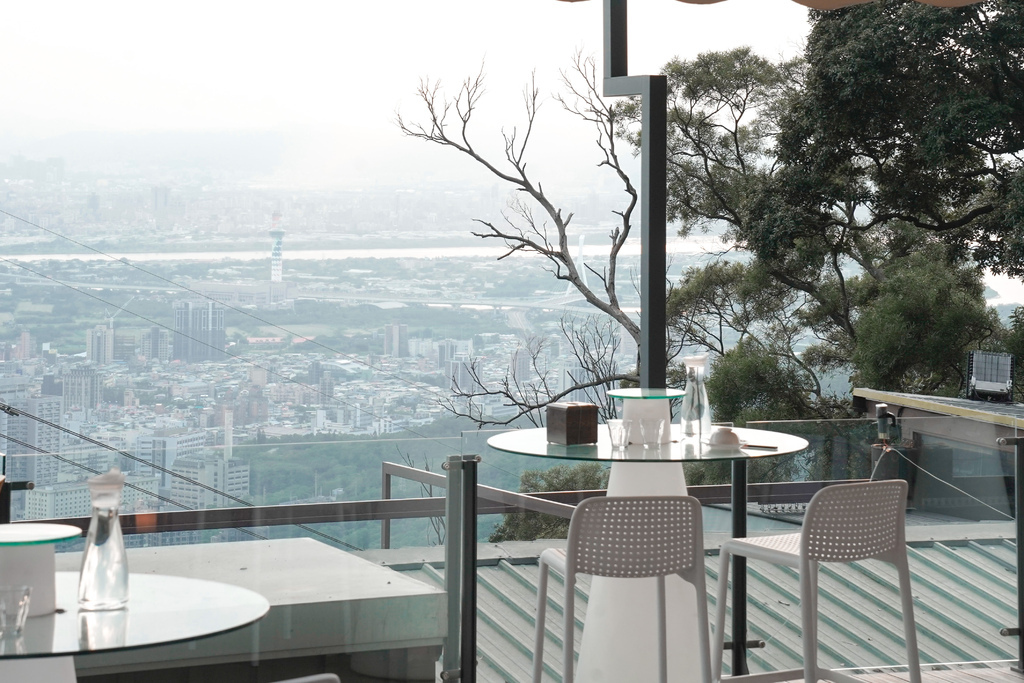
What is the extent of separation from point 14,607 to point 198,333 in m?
14.6

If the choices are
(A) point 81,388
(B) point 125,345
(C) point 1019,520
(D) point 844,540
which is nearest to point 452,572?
(D) point 844,540

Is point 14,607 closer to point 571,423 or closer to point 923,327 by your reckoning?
point 571,423

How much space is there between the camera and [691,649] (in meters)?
2.94

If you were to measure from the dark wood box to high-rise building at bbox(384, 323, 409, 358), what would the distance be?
13519mm

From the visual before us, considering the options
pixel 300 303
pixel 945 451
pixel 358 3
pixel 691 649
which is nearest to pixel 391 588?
pixel 691 649

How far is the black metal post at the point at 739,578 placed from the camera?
3.38 m

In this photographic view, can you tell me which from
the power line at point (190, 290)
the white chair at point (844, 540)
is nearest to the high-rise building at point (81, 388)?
the power line at point (190, 290)

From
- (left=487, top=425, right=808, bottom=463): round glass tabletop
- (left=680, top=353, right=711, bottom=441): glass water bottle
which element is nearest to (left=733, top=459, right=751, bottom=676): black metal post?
(left=487, top=425, right=808, bottom=463): round glass tabletop

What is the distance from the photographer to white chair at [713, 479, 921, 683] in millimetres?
2480

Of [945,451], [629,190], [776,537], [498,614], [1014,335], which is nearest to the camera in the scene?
[776,537]

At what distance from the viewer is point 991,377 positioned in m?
9.98

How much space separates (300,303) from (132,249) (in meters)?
2.70

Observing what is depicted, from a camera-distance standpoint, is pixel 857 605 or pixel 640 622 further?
pixel 857 605

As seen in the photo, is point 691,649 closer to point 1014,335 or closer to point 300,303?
point 1014,335
